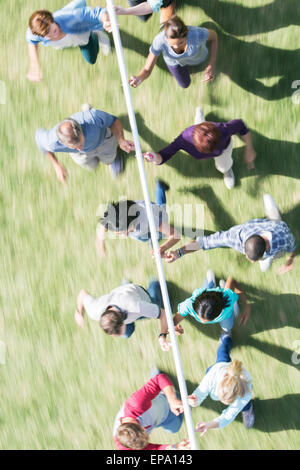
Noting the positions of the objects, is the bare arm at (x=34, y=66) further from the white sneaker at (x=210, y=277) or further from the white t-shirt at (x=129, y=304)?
the white sneaker at (x=210, y=277)

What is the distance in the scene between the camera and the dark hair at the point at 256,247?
528cm

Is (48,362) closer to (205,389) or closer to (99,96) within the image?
(205,389)

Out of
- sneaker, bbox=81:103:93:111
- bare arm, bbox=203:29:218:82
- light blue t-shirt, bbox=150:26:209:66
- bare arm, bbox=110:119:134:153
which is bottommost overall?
bare arm, bbox=110:119:134:153

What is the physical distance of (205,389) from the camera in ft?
19.4

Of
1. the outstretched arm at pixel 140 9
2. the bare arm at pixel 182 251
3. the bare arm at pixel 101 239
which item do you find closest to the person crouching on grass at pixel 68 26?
the outstretched arm at pixel 140 9

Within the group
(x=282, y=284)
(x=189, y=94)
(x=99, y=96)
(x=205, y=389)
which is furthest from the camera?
(x=99, y=96)

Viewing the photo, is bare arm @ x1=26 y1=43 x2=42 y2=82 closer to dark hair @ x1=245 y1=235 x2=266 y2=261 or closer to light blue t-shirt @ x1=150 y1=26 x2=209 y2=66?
light blue t-shirt @ x1=150 y1=26 x2=209 y2=66

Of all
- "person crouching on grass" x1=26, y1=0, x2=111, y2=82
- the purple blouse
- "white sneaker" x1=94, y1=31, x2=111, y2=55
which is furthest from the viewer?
"white sneaker" x1=94, y1=31, x2=111, y2=55

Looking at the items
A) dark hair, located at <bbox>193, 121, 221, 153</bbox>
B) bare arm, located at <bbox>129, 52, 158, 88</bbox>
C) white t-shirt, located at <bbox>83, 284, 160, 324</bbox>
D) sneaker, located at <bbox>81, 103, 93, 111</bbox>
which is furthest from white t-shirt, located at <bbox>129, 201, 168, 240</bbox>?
sneaker, located at <bbox>81, 103, 93, 111</bbox>

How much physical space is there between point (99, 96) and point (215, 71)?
171 centimetres

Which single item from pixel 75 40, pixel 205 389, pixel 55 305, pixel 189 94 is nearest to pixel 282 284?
pixel 205 389

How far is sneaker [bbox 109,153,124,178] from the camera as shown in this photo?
280 inches

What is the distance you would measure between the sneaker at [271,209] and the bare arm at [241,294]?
0.96 meters

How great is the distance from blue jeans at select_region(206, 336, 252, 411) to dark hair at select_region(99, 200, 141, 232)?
197 centimetres
